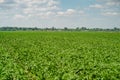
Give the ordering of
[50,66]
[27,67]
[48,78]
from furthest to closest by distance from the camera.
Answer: [27,67], [50,66], [48,78]

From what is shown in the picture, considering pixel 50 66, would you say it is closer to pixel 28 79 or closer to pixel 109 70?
pixel 28 79

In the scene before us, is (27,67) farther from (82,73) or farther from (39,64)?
(82,73)

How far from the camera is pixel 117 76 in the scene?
32.7ft

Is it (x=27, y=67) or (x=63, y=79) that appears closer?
(x=63, y=79)

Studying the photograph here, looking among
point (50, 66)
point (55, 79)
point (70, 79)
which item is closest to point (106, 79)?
point (70, 79)

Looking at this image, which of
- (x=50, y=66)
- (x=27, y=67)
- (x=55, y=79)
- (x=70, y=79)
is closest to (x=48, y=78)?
(x=55, y=79)

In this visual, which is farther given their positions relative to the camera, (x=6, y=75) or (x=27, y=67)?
(x=27, y=67)

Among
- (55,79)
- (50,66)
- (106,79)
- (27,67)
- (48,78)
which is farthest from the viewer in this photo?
(27,67)

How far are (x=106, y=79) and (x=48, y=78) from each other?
2.41m

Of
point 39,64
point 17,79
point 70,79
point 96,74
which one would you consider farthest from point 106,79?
point 39,64

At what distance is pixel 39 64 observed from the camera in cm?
1399

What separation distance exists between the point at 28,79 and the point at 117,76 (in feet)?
11.6

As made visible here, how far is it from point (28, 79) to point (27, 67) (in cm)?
274

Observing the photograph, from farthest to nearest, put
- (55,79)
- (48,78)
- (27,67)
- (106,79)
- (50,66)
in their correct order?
(27,67)
(50,66)
(48,78)
(55,79)
(106,79)
